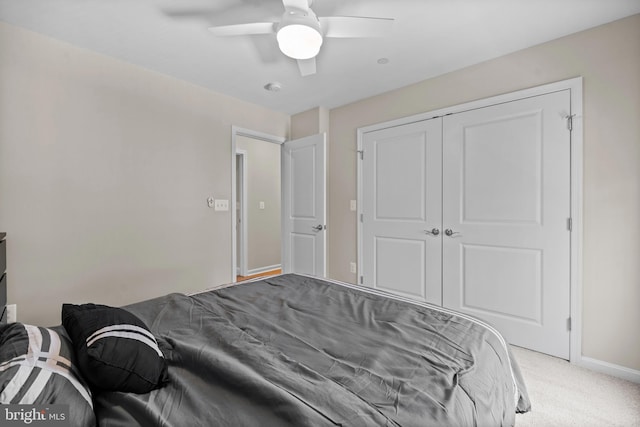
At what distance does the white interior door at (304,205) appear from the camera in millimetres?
3533

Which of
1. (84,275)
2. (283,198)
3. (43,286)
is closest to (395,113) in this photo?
(283,198)

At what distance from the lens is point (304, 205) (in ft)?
12.3

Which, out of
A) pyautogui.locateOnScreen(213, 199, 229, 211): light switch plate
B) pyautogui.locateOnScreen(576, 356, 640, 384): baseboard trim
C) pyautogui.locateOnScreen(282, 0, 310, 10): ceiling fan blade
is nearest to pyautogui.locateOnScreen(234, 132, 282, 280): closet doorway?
pyautogui.locateOnScreen(213, 199, 229, 211): light switch plate

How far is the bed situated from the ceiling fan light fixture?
4.66 feet

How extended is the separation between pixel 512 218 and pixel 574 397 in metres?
1.25

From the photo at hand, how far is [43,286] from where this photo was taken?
224cm

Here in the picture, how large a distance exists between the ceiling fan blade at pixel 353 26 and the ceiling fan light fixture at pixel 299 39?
0.12 meters

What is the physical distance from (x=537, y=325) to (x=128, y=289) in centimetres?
340

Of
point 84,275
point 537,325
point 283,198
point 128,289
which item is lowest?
point 537,325

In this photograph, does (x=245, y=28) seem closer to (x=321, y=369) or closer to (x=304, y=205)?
(x=321, y=369)

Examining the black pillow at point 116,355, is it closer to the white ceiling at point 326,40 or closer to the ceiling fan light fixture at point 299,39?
the ceiling fan light fixture at point 299,39

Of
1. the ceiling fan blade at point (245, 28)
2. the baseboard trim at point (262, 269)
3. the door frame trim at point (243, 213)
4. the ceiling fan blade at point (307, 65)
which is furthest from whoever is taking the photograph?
the baseboard trim at point (262, 269)

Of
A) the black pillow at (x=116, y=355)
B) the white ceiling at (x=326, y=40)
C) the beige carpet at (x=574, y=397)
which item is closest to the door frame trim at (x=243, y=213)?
the white ceiling at (x=326, y=40)

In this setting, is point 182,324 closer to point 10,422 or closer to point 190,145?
point 10,422
